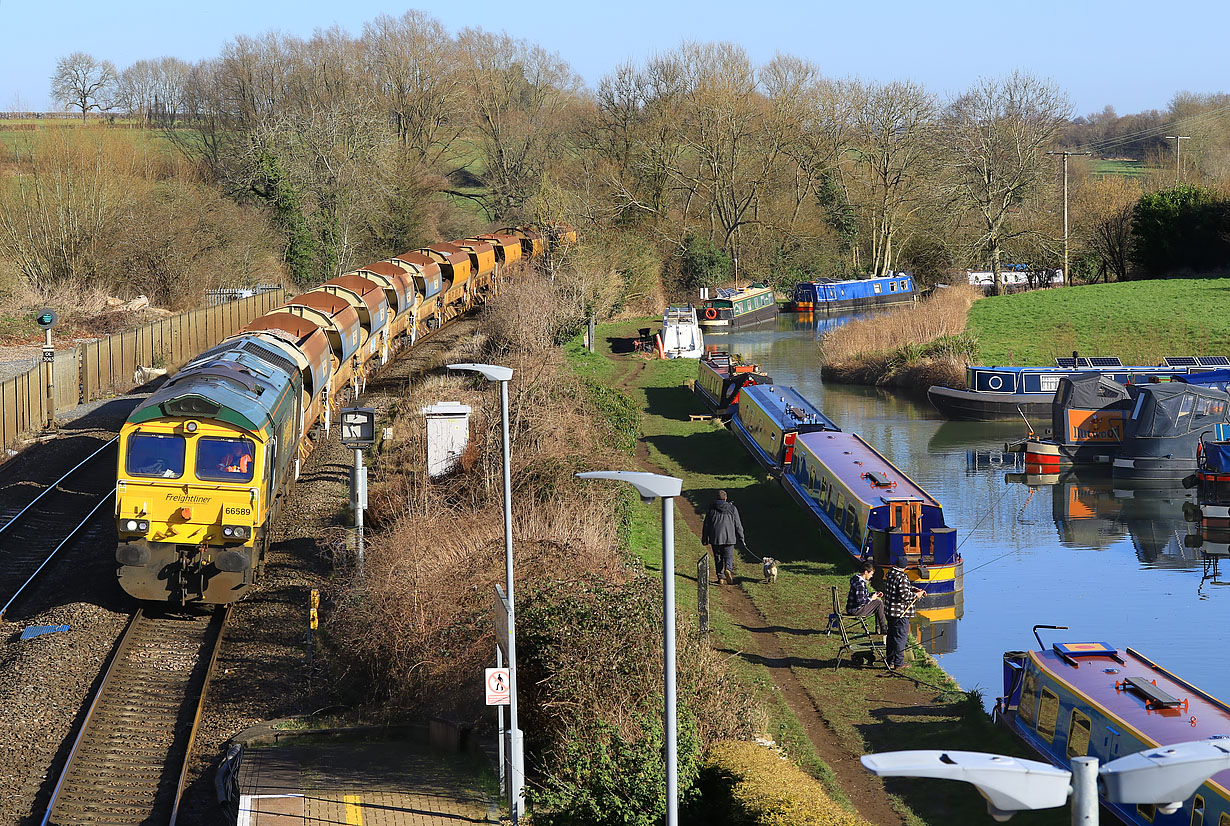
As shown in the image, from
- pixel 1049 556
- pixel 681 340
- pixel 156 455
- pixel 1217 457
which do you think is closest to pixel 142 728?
pixel 156 455

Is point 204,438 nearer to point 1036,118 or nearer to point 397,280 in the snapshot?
point 397,280

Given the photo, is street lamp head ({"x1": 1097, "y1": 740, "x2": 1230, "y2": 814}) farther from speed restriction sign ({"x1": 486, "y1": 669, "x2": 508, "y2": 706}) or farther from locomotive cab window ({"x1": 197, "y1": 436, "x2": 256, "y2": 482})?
locomotive cab window ({"x1": 197, "y1": 436, "x2": 256, "y2": 482})

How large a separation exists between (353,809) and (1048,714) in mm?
7939

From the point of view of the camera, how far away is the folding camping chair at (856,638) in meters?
16.8

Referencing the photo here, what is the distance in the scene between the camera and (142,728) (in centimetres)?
1377

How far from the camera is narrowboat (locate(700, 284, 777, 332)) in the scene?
61.0 metres

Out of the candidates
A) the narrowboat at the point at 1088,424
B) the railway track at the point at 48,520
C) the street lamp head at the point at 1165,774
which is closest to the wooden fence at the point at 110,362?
the railway track at the point at 48,520

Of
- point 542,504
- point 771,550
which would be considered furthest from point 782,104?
point 542,504

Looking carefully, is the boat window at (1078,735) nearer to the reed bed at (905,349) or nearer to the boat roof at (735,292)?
the reed bed at (905,349)

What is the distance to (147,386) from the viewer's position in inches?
1422

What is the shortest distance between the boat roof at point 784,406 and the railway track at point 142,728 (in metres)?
15.8

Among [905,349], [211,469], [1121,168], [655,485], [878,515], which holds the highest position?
[1121,168]

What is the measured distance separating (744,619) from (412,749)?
7272 millimetres

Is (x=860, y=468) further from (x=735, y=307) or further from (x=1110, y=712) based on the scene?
(x=735, y=307)
